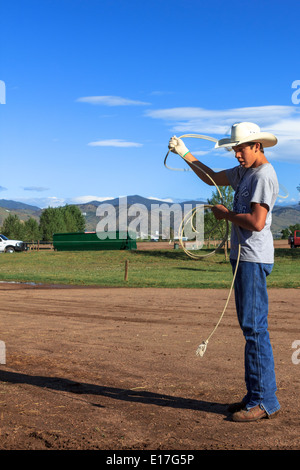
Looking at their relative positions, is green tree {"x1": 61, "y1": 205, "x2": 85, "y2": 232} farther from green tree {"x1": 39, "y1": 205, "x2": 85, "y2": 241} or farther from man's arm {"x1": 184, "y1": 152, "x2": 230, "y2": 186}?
man's arm {"x1": 184, "y1": 152, "x2": 230, "y2": 186}

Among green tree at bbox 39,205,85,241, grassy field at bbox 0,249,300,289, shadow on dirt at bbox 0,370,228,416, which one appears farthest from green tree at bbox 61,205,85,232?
shadow on dirt at bbox 0,370,228,416

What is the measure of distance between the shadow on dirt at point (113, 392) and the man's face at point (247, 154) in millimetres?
2284

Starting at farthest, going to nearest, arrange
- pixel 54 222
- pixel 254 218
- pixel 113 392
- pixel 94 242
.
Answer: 1. pixel 54 222
2. pixel 94 242
3. pixel 113 392
4. pixel 254 218

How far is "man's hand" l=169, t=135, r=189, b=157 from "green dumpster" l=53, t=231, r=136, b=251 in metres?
47.3

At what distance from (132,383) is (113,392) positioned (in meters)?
0.44

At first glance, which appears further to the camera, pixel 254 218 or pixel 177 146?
pixel 177 146

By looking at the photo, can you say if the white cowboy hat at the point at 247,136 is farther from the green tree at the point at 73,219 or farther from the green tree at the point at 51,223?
the green tree at the point at 73,219

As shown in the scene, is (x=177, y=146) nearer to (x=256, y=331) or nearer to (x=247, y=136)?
(x=247, y=136)

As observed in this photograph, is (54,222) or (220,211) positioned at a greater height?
(54,222)

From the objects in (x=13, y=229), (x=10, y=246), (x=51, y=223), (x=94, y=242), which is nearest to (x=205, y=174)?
(x=94, y=242)

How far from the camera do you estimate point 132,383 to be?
21.4ft

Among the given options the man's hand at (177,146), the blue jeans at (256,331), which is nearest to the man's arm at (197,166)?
the man's hand at (177,146)

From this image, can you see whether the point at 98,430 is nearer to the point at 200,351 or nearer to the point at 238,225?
the point at 200,351

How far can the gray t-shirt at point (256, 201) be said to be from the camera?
483cm
